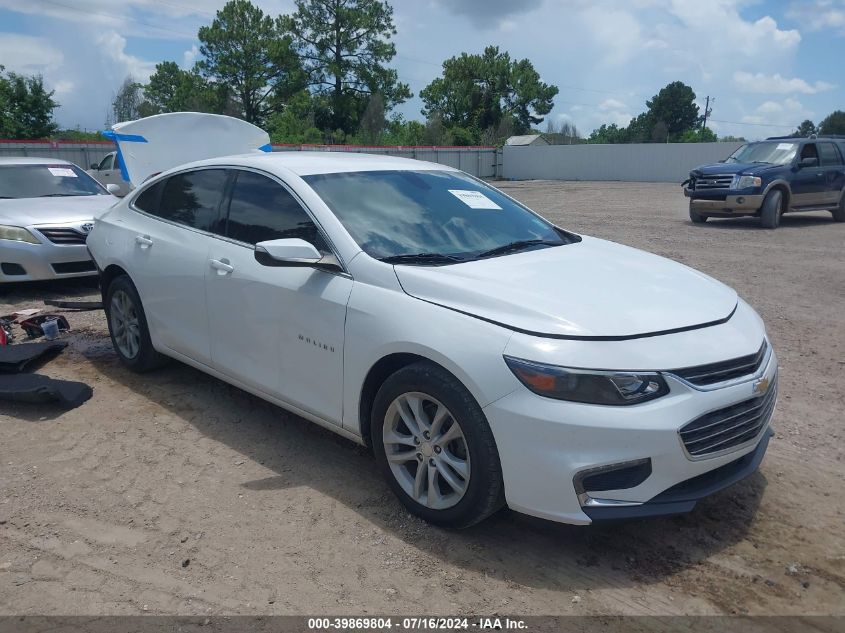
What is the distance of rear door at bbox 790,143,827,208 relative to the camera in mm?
15523

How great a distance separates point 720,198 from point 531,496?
14.0 metres

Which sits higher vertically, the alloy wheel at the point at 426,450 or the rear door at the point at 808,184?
the rear door at the point at 808,184

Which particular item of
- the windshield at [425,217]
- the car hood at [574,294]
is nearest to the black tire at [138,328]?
the windshield at [425,217]

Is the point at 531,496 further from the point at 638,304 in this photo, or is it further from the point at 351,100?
the point at 351,100

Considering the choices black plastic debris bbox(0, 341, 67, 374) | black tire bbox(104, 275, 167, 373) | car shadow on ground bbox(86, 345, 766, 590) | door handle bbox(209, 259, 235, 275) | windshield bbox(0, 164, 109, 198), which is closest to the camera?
car shadow on ground bbox(86, 345, 766, 590)

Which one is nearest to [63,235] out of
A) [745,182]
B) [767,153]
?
[745,182]

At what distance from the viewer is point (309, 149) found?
31766 mm

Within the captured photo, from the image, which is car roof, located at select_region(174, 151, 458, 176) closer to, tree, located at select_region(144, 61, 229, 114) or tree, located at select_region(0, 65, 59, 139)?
tree, located at select_region(0, 65, 59, 139)

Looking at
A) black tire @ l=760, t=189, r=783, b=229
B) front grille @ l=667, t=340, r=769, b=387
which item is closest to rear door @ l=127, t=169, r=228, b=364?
front grille @ l=667, t=340, r=769, b=387

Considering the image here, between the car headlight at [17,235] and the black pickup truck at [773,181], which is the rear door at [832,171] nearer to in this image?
the black pickup truck at [773,181]

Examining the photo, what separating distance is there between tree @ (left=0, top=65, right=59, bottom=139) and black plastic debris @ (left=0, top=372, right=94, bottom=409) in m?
38.8

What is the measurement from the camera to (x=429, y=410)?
133 inches

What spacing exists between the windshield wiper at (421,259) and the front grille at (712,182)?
13.3 metres

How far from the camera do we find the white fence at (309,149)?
85.7ft
